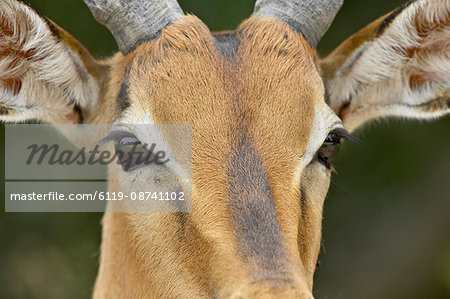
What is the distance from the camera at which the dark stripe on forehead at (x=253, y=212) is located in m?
3.66

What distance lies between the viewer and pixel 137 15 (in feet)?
15.9

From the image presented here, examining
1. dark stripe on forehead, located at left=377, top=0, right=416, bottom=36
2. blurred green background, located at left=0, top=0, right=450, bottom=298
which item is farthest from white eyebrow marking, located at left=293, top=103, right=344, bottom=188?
blurred green background, located at left=0, top=0, right=450, bottom=298

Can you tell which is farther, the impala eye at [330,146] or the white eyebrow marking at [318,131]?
the impala eye at [330,146]

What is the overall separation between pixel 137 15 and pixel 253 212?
1874 mm

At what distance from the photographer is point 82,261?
10.5 metres

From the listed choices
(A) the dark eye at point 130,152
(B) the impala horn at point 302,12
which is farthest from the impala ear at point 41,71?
(B) the impala horn at point 302,12

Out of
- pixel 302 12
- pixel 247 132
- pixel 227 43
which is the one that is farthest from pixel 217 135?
pixel 302 12

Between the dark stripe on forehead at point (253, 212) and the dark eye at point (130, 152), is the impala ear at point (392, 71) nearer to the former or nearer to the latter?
the dark stripe on forehead at point (253, 212)

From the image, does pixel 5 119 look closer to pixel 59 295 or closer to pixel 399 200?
pixel 59 295

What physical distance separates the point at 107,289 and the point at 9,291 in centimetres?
590

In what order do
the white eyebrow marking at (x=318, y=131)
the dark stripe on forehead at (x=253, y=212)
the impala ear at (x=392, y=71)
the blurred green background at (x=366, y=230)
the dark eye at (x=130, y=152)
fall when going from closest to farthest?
the dark stripe on forehead at (x=253, y=212) → the white eyebrow marking at (x=318, y=131) → the dark eye at (x=130, y=152) → the impala ear at (x=392, y=71) → the blurred green background at (x=366, y=230)

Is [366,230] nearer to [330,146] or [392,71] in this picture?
[392,71]

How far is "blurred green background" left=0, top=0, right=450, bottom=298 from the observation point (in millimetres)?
10430

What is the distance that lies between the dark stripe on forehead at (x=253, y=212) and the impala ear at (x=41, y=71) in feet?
5.76
